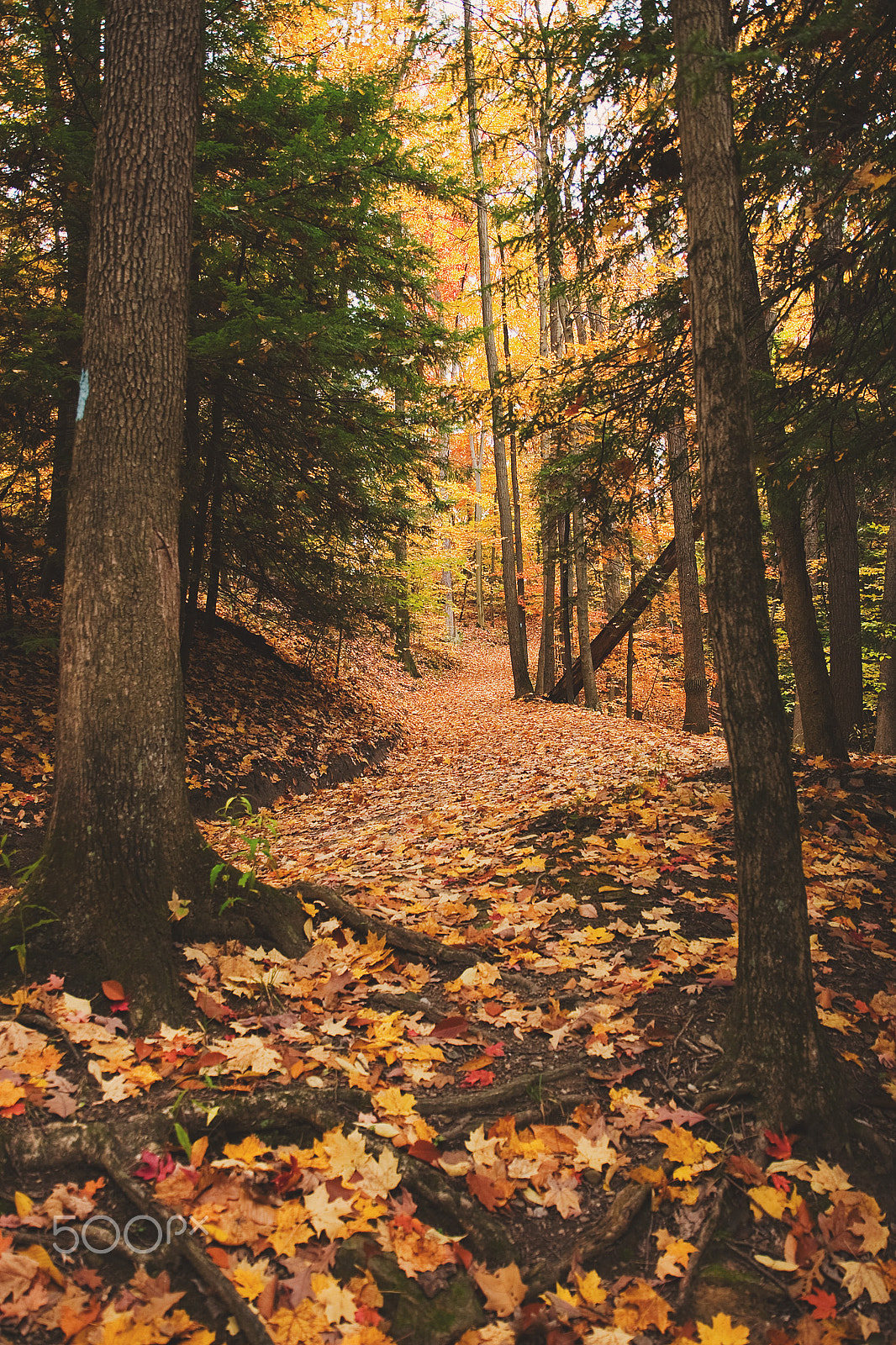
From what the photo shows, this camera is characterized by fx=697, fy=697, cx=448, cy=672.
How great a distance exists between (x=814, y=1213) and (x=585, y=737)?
325 inches

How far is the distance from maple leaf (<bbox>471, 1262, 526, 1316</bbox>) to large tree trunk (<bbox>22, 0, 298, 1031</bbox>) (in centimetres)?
168

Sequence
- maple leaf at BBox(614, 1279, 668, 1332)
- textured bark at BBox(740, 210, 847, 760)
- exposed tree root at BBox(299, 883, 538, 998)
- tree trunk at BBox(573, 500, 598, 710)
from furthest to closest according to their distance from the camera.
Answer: tree trunk at BBox(573, 500, 598, 710), textured bark at BBox(740, 210, 847, 760), exposed tree root at BBox(299, 883, 538, 998), maple leaf at BBox(614, 1279, 668, 1332)

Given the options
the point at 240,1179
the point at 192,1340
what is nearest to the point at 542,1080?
the point at 240,1179

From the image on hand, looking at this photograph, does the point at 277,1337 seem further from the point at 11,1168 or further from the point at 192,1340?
the point at 11,1168

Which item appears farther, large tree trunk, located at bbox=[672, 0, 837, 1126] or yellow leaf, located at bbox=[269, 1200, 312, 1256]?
large tree trunk, located at bbox=[672, 0, 837, 1126]

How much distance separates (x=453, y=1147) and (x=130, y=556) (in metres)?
2.98

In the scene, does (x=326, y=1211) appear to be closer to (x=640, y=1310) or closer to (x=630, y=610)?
(x=640, y=1310)

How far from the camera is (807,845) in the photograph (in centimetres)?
525

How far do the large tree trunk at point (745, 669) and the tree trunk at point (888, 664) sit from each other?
8.43 metres

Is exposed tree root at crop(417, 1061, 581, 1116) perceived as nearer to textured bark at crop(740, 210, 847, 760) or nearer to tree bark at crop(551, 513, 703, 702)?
textured bark at crop(740, 210, 847, 760)

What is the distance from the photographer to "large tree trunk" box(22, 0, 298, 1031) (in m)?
3.28

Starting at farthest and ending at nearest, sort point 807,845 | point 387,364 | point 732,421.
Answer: point 387,364 → point 807,845 → point 732,421

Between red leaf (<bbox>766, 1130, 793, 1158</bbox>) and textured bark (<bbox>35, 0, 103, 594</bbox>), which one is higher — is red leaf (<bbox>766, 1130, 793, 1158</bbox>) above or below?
below

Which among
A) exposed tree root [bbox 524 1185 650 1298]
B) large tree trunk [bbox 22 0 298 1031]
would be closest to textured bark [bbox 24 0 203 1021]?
large tree trunk [bbox 22 0 298 1031]
